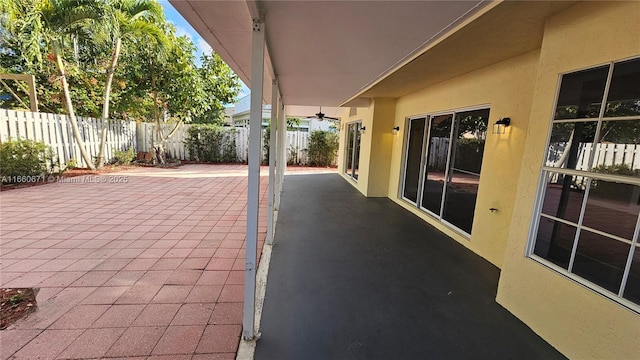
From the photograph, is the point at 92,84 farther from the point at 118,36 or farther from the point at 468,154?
the point at 468,154

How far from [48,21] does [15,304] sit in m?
7.49

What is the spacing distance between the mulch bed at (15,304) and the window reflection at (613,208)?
443cm

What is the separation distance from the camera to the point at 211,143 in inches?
456

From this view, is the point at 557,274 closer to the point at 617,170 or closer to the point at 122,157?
the point at 617,170

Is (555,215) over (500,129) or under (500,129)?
under

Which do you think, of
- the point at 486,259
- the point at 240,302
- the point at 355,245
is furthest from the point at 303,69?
the point at 486,259

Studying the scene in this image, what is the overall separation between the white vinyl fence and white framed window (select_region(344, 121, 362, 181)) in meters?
3.28

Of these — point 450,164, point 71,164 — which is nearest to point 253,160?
point 450,164

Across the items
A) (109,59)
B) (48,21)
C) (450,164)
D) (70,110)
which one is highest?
(48,21)

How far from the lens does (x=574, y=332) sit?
6.07 feet

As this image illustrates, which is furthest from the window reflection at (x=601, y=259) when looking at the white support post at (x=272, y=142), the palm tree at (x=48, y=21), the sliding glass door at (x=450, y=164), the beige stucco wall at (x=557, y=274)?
the palm tree at (x=48, y=21)

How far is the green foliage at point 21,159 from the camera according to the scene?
577 cm

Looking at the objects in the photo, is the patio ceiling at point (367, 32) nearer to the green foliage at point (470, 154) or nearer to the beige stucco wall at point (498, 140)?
the beige stucco wall at point (498, 140)

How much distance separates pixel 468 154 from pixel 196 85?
9375 millimetres
